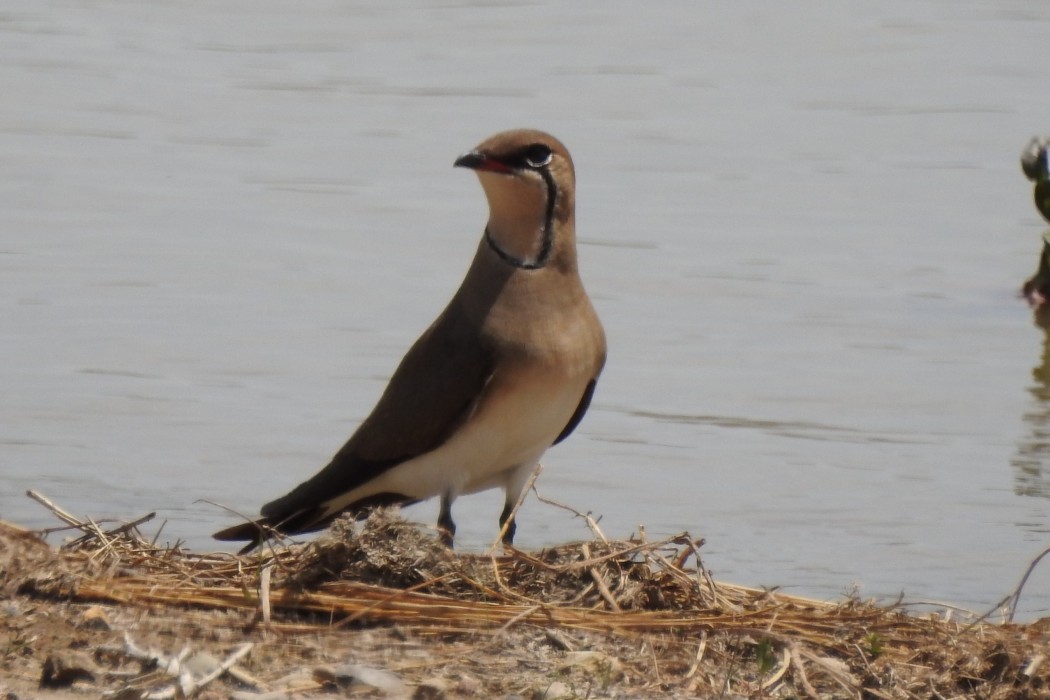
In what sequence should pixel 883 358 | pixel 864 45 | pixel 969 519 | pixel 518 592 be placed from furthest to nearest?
1. pixel 864 45
2. pixel 883 358
3. pixel 969 519
4. pixel 518 592

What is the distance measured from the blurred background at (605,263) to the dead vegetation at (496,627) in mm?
1883

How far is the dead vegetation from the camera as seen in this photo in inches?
171

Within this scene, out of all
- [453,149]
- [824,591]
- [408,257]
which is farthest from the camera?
[453,149]

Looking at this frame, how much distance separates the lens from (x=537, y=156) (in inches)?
227

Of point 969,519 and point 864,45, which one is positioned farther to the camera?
point 864,45

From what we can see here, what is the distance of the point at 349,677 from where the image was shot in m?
4.21

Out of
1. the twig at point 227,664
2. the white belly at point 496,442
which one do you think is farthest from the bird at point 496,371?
the twig at point 227,664

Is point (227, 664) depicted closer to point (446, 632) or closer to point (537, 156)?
point (446, 632)

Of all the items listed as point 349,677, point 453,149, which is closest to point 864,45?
point 453,149

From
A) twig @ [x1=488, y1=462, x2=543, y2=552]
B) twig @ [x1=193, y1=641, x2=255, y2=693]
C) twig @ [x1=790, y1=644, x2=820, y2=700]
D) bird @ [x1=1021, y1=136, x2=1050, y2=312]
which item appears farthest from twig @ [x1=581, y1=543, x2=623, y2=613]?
bird @ [x1=1021, y1=136, x2=1050, y2=312]

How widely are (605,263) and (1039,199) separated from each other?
256 centimetres

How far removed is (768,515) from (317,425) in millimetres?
2230

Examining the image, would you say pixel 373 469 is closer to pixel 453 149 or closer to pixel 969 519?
pixel 969 519

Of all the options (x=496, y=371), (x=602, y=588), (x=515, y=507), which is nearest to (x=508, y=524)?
(x=515, y=507)
